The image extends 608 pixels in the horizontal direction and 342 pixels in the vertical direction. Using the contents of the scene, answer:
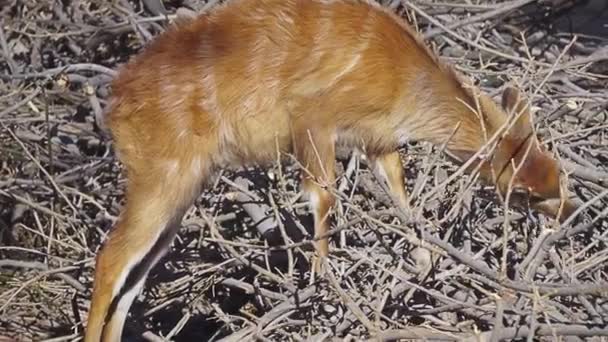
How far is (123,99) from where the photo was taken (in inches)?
305

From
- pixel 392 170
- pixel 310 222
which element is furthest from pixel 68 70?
pixel 392 170

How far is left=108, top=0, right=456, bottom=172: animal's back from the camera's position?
765 centimetres

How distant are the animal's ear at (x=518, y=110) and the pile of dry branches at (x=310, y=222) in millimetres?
141

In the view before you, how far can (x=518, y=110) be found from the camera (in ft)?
23.4

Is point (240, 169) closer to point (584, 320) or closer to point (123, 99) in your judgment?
point (123, 99)

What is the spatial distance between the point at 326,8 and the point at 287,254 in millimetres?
1383

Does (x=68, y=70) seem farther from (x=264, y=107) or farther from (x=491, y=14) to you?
(x=491, y=14)

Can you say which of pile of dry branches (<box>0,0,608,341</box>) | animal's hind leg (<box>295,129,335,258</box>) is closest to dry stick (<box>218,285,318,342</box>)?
pile of dry branches (<box>0,0,608,341</box>)

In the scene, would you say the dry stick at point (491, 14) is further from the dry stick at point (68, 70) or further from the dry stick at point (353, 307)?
the dry stick at point (353, 307)

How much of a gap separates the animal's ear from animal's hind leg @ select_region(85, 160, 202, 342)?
5.63 feet

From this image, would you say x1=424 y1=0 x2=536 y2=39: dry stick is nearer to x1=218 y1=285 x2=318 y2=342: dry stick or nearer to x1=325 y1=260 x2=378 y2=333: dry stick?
x1=218 y1=285 x2=318 y2=342: dry stick

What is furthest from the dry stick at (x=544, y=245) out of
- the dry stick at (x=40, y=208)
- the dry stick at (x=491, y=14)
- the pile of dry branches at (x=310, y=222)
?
the dry stick at (x=40, y=208)

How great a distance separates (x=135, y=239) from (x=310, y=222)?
1.06 metres

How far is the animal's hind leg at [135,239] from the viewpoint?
24.6 feet
